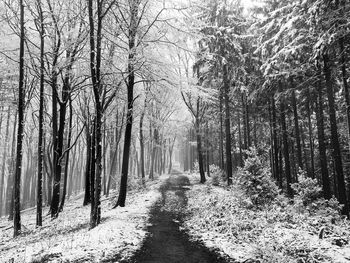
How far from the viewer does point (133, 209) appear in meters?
12.8

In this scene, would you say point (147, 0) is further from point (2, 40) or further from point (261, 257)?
point (261, 257)

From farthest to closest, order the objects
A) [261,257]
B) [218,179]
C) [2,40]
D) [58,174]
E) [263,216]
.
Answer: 1. [218,179]
2. [58,174]
3. [2,40]
4. [263,216]
5. [261,257]

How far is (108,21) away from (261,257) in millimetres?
11300

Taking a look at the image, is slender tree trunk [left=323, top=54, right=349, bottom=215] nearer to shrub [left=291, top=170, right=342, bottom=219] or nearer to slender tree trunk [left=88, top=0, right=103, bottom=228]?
shrub [left=291, top=170, right=342, bottom=219]

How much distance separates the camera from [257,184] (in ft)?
37.0

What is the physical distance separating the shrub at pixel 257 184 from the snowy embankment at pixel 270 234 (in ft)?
1.39

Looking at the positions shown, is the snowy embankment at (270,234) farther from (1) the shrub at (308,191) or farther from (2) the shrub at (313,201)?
(1) the shrub at (308,191)

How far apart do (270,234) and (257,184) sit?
386 cm

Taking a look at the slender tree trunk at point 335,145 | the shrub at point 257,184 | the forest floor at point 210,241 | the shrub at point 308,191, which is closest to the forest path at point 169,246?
the forest floor at point 210,241

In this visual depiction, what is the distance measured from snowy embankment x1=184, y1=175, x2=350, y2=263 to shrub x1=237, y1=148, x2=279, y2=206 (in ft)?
1.39

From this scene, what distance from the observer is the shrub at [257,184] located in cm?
1110

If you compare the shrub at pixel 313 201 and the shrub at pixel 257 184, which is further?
the shrub at pixel 257 184

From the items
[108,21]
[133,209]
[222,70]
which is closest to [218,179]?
[222,70]

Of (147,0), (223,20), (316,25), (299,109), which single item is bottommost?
(299,109)
